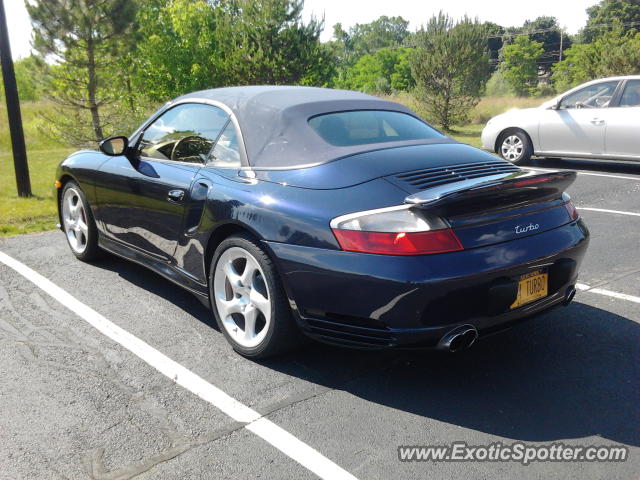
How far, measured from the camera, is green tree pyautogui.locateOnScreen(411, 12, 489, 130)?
20016 mm

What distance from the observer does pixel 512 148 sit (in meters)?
11.5

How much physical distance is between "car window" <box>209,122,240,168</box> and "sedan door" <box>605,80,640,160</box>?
8205 millimetres

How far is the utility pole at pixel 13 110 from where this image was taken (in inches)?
346

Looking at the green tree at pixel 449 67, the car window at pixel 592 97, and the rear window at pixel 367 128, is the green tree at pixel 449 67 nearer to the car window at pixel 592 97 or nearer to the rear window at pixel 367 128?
the car window at pixel 592 97

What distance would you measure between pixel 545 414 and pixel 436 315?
2.31 feet

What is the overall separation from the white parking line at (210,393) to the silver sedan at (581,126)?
8.82 metres

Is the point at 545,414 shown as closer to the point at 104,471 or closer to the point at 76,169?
the point at 104,471

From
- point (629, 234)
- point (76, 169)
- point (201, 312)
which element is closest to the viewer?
point (201, 312)

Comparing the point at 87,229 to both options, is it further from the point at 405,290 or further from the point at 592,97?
the point at 592,97

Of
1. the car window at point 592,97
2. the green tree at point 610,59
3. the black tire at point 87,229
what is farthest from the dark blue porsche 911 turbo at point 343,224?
the green tree at point 610,59

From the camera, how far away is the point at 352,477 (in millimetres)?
2432

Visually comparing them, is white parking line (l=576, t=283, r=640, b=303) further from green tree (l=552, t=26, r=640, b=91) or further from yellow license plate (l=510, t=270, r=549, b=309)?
green tree (l=552, t=26, r=640, b=91)

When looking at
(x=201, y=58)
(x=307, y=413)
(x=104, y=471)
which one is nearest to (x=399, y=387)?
(x=307, y=413)

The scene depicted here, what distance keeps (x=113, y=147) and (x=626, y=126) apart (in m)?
8.35
